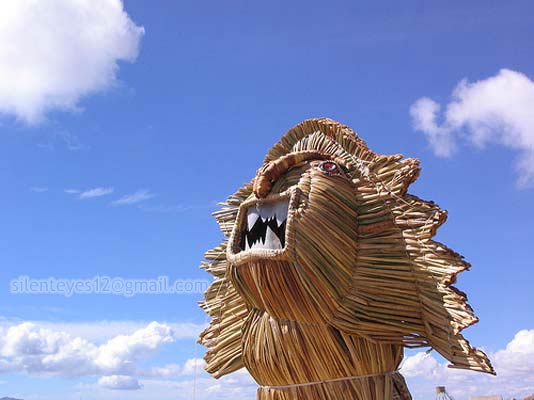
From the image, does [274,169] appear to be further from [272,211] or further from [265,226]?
[265,226]

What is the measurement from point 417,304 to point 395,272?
0.33 meters

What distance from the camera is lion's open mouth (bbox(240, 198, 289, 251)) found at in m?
5.84

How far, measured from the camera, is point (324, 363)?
5.65 metres

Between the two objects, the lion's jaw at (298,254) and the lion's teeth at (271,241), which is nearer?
the lion's jaw at (298,254)

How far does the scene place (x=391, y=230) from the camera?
5914mm

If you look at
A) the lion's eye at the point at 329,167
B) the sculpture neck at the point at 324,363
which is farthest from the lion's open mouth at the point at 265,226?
the sculpture neck at the point at 324,363

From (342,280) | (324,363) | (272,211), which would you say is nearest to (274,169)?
(272,211)

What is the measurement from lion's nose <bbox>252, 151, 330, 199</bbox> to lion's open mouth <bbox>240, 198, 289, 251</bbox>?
15 cm

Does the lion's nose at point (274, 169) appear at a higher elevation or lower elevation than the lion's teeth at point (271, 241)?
higher

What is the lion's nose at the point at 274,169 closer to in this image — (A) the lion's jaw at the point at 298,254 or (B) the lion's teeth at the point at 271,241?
(A) the lion's jaw at the point at 298,254

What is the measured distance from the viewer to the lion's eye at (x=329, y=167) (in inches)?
236

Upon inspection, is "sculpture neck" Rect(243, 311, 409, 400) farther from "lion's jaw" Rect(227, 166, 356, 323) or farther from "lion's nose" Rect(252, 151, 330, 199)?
"lion's nose" Rect(252, 151, 330, 199)

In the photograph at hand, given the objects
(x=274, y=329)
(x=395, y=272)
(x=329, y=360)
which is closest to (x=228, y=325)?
(x=274, y=329)

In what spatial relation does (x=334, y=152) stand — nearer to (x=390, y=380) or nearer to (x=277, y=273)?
(x=277, y=273)
